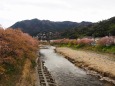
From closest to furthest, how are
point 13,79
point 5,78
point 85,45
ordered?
point 5,78, point 13,79, point 85,45

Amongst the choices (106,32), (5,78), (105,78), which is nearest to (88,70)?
(105,78)

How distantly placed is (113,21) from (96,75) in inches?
5146

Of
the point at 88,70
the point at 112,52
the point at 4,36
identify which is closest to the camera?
the point at 4,36

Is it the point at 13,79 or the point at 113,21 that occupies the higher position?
the point at 113,21

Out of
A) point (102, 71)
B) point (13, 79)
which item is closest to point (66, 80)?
point (102, 71)

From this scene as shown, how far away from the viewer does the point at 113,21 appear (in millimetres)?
162000

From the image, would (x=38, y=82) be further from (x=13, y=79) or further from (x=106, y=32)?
(x=106, y=32)

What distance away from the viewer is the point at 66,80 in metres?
32.9

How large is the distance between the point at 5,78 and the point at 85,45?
8287 cm

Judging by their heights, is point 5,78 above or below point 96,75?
above

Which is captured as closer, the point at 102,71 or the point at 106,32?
the point at 102,71

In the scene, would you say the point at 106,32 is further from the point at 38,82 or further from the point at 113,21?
the point at 38,82

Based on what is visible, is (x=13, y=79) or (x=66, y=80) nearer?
(x=13, y=79)

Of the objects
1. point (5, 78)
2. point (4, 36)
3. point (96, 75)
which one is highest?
point (4, 36)
